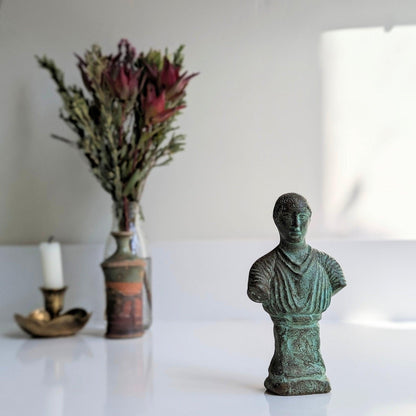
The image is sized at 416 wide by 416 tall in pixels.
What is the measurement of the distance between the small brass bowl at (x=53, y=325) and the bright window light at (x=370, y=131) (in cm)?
58

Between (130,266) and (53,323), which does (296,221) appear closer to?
(130,266)

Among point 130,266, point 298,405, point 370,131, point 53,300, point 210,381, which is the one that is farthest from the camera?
point 370,131

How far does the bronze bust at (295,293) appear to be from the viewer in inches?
28.9

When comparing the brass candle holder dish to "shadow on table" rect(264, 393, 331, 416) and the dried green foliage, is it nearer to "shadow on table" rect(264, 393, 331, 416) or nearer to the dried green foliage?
the dried green foliage

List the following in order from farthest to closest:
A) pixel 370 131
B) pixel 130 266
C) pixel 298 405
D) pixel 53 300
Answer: pixel 370 131
pixel 53 300
pixel 130 266
pixel 298 405

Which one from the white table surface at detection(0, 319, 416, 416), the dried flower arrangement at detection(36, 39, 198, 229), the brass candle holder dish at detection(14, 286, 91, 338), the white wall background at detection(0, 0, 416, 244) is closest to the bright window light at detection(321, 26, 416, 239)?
the white wall background at detection(0, 0, 416, 244)

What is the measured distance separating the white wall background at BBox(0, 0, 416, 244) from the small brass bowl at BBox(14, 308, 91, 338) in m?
0.26

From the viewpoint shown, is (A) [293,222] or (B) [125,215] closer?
(A) [293,222]

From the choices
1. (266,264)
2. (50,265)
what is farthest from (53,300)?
(266,264)

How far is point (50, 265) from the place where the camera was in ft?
4.41

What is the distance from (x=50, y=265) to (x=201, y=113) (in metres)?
0.48

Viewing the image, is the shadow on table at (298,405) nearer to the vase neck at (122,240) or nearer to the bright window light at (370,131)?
the vase neck at (122,240)

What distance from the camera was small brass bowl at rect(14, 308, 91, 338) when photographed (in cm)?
125

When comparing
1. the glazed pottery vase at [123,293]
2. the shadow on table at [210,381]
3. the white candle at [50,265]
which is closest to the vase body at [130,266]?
the glazed pottery vase at [123,293]
